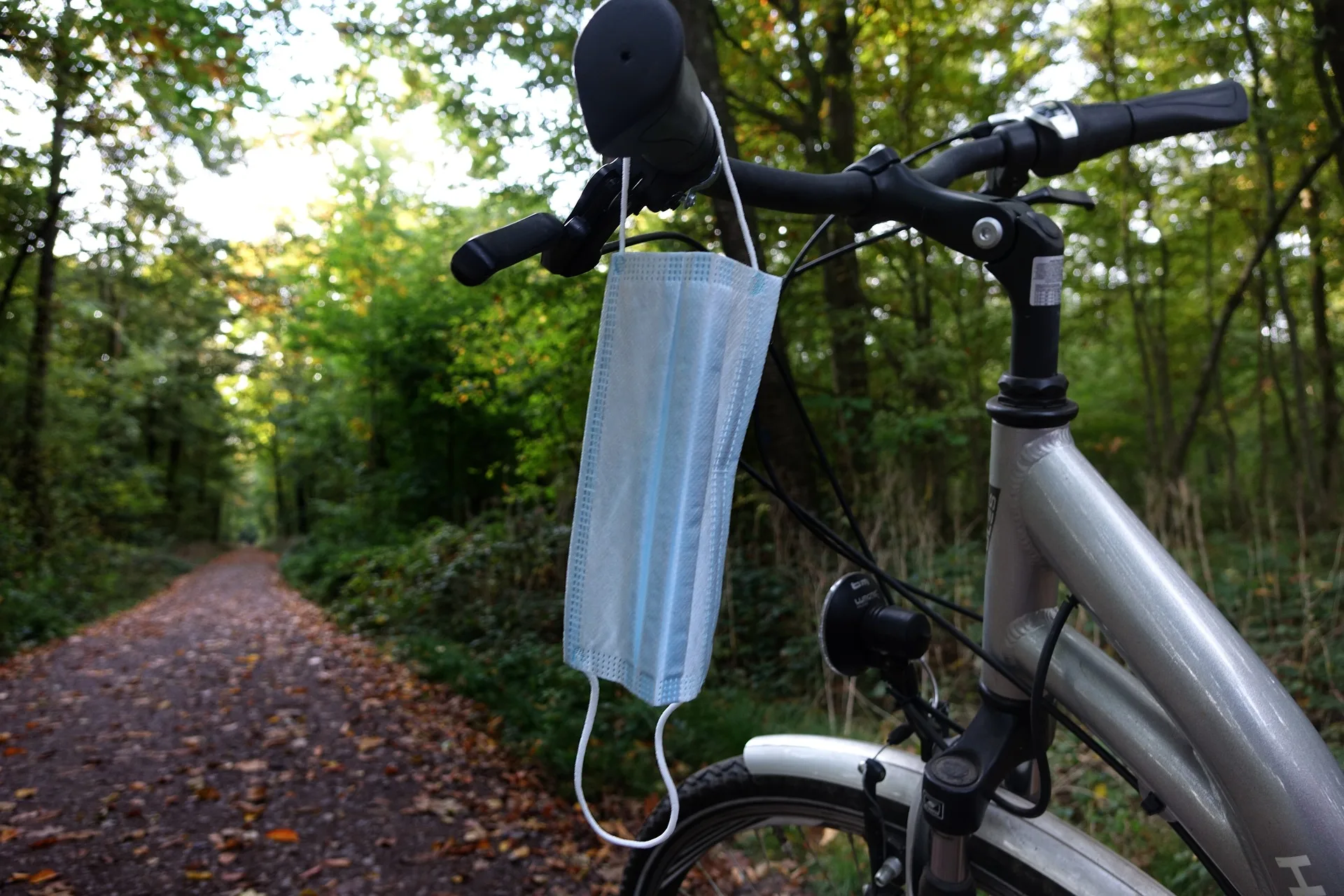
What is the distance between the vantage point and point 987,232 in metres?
1.08

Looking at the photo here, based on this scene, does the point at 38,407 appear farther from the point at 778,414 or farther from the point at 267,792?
the point at 778,414

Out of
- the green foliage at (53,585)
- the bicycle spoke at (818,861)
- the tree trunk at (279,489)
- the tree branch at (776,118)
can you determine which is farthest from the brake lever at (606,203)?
the tree trunk at (279,489)

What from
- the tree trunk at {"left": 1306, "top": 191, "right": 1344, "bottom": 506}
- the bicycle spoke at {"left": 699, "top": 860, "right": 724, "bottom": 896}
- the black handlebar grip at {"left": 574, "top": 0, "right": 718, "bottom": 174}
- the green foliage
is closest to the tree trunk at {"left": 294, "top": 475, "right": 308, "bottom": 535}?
the green foliage

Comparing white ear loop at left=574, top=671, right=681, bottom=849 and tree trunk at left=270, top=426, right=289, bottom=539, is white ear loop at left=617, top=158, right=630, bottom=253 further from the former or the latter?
tree trunk at left=270, top=426, right=289, bottom=539

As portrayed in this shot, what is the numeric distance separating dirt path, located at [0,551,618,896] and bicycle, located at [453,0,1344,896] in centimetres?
250

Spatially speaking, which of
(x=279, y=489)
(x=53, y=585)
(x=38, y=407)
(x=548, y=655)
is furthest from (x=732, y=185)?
(x=279, y=489)

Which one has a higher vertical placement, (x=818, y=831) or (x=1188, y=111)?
(x=1188, y=111)

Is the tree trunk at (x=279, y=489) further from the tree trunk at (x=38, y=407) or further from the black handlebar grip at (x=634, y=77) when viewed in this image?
the black handlebar grip at (x=634, y=77)

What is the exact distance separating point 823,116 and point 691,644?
26.6 feet

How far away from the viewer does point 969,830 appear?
3.84 feet

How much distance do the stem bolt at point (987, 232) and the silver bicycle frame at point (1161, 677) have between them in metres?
0.24

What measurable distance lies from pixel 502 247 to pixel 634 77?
0.22 metres

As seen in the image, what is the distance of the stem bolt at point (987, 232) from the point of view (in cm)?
108

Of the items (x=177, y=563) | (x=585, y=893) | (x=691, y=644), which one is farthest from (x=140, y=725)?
(x=177, y=563)
